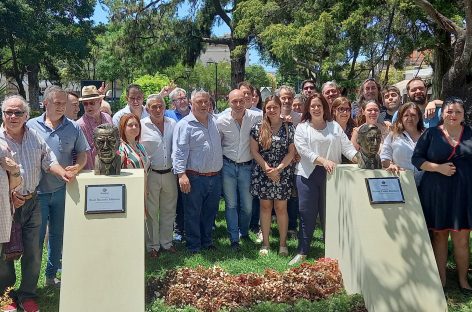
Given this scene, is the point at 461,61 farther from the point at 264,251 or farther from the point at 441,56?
the point at 264,251

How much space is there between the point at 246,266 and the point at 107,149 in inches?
86.2

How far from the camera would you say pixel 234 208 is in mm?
6199

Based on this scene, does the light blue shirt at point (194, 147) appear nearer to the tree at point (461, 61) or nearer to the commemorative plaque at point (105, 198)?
the commemorative plaque at point (105, 198)

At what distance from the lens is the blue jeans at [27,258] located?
4382 millimetres

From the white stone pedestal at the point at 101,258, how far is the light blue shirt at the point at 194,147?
1.43m

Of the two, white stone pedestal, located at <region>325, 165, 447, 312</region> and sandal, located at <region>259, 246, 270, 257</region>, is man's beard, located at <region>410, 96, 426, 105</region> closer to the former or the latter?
white stone pedestal, located at <region>325, 165, 447, 312</region>

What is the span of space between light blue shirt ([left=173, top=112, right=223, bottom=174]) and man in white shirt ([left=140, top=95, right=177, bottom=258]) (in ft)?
0.68

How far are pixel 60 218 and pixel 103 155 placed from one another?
3.29 feet

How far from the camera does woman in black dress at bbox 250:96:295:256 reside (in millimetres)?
5738

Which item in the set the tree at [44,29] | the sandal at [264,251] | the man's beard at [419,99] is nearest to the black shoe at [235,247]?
the sandal at [264,251]

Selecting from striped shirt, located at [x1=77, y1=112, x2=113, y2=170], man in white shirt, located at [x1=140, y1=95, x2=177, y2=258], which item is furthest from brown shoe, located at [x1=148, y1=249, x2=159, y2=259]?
striped shirt, located at [x1=77, y1=112, x2=113, y2=170]

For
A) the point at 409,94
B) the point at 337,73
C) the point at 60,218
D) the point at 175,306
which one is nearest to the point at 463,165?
the point at 409,94

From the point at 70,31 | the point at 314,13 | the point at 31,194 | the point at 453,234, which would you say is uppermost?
the point at 70,31

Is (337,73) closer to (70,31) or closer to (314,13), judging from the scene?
(314,13)
